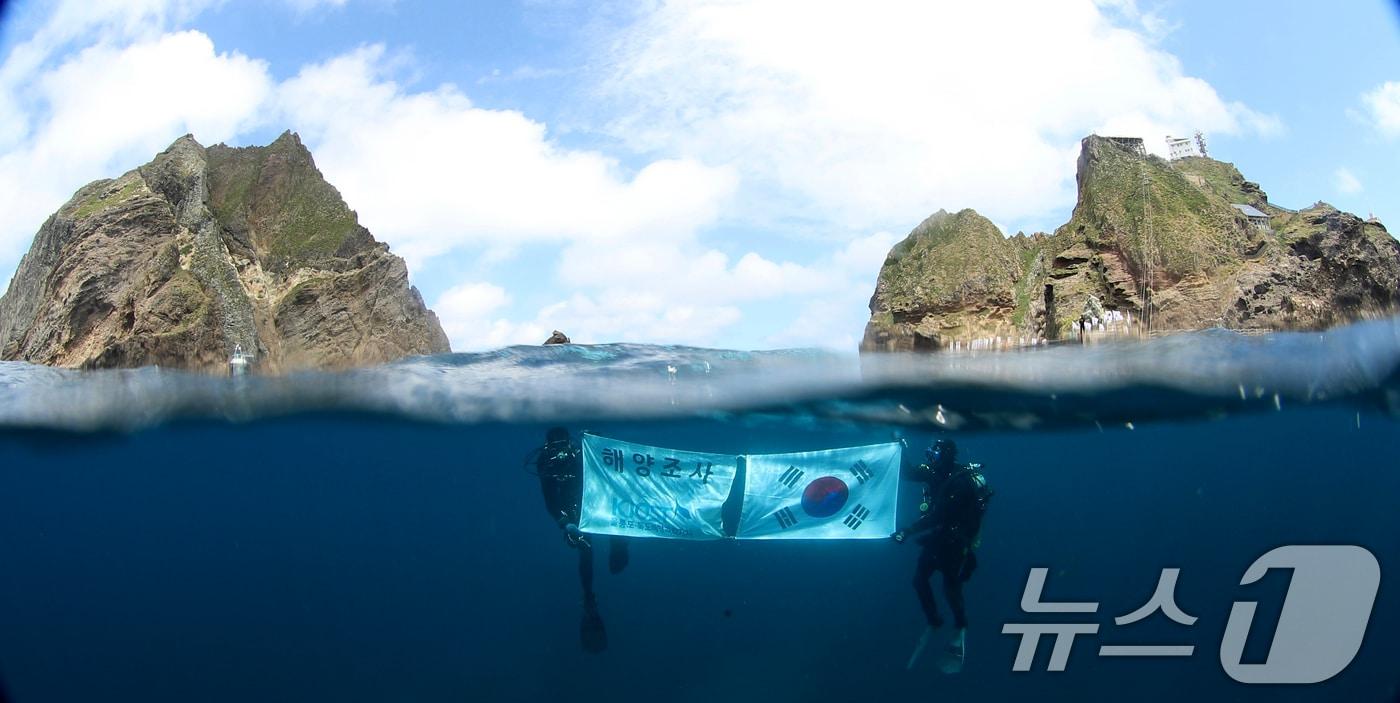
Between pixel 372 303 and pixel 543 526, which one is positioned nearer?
pixel 372 303

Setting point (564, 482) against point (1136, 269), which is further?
point (1136, 269)

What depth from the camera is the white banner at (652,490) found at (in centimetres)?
1063

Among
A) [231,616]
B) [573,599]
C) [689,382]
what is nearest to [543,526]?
[573,599]

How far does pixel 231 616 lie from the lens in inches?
725

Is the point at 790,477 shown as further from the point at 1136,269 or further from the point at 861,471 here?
the point at 1136,269

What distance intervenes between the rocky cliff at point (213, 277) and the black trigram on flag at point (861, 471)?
9.96 m

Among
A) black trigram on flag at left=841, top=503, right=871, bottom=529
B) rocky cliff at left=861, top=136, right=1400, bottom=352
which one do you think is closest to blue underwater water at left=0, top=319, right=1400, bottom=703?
rocky cliff at left=861, top=136, right=1400, bottom=352

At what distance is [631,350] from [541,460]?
7.61 feet

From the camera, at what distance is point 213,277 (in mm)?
19656

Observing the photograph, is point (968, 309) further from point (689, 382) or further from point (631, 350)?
point (631, 350)

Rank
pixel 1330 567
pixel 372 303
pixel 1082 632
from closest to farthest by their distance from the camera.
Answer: pixel 1330 567 → pixel 1082 632 → pixel 372 303

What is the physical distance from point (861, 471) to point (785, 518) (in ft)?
3.85

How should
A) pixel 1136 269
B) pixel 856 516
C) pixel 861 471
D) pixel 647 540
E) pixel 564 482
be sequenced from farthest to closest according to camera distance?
pixel 647 540, pixel 1136 269, pixel 564 482, pixel 861 471, pixel 856 516

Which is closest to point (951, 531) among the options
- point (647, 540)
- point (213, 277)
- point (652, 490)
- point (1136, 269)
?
point (652, 490)
